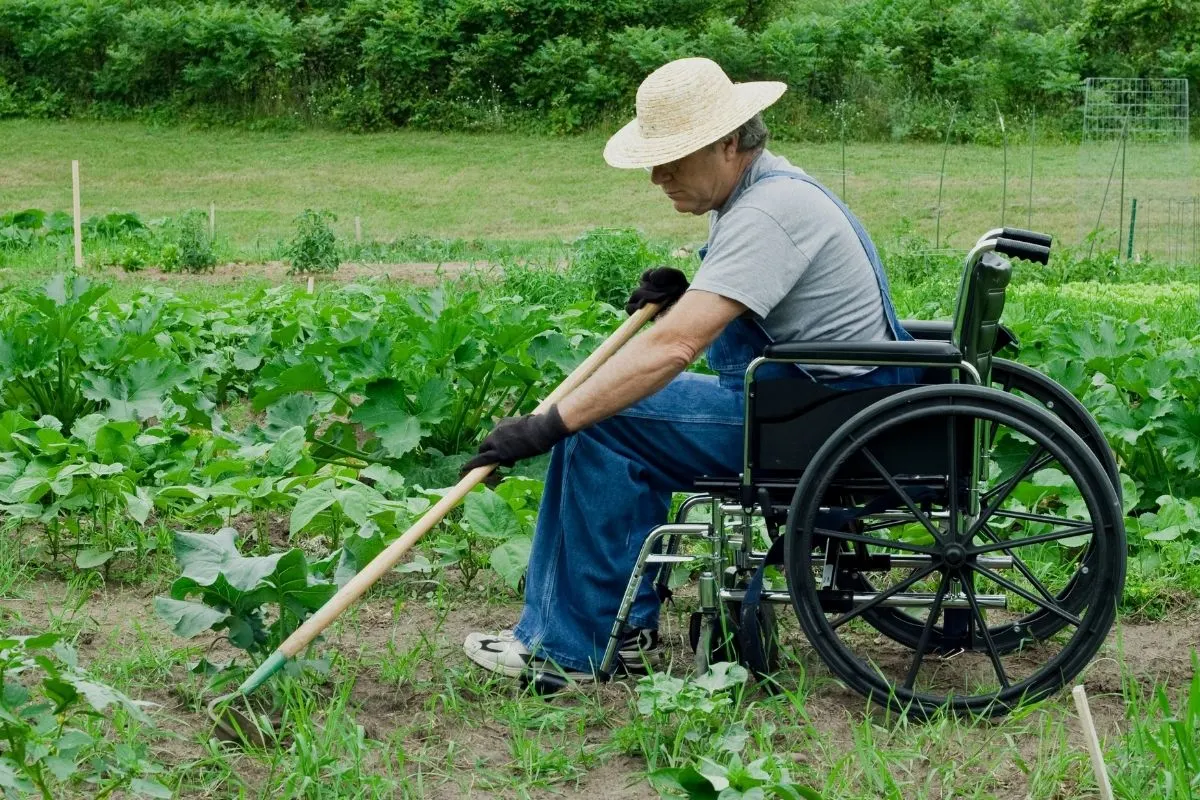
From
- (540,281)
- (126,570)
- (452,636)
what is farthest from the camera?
(540,281)

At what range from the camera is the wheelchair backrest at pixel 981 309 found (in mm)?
2812

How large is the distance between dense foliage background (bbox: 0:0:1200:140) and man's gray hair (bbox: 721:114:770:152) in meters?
16.9

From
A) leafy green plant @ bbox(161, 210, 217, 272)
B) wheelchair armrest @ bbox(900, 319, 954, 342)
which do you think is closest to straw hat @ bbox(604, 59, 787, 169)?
wheelchair armrest @ bbox(900, 319, 954, 342)

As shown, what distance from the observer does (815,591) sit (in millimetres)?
2838

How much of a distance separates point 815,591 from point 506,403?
241 centimetres

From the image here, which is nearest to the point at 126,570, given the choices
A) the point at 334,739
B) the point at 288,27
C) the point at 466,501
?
the point at 466,501

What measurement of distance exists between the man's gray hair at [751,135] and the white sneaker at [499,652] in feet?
3.87

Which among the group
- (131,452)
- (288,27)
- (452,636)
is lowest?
(452,636)

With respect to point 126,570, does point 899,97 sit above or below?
above

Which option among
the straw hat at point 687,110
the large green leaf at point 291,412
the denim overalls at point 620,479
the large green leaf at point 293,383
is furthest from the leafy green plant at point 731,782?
the large green leaf at point 293,383

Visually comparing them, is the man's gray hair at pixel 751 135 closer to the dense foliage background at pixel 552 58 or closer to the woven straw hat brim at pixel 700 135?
the woven straw hat brim at pixel 700 135

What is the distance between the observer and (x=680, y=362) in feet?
9.27

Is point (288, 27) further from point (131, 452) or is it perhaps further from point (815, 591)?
point (815, 591)

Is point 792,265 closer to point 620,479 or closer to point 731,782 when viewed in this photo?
point 620,479
